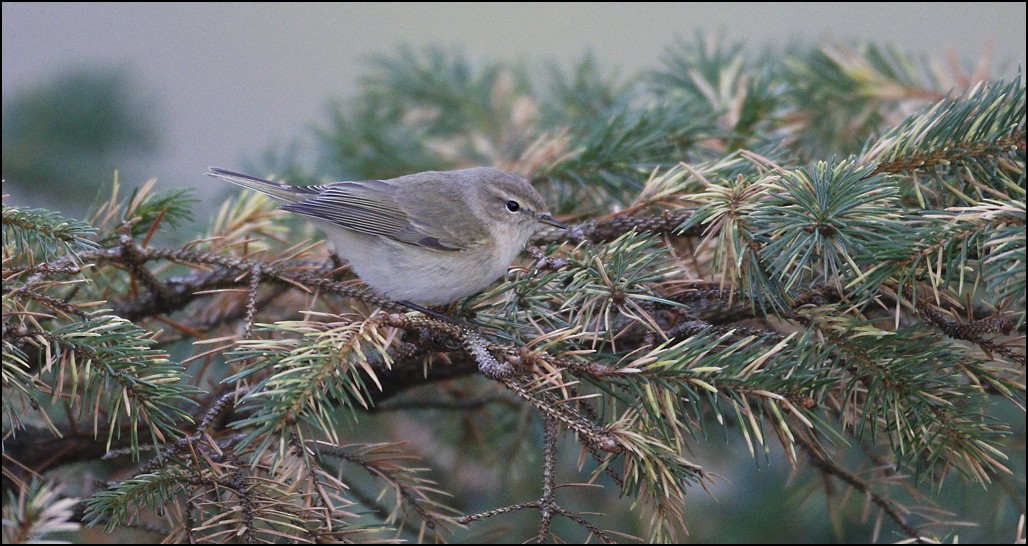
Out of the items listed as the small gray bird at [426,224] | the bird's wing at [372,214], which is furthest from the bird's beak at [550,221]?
the bird's wing at [372,214]

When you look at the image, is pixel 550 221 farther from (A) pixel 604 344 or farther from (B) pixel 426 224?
(A) pixel 604 344

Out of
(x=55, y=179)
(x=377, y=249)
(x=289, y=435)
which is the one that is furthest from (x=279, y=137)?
(x=289, y=435)

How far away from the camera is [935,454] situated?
1183 mm

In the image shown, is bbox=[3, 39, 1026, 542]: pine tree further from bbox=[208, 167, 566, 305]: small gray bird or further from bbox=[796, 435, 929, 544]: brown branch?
bbox=[208, 167, 566, 305]: small gray bird

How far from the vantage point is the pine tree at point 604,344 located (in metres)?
1.17

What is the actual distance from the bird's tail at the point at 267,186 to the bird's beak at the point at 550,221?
2.07ft

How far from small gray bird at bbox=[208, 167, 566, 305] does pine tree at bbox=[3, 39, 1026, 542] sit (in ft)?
0.36

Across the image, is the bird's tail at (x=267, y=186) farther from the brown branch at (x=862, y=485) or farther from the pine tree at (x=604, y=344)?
the brown branch at (x=862, y=485)

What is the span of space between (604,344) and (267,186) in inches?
42.3

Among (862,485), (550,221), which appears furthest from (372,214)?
(862,485)

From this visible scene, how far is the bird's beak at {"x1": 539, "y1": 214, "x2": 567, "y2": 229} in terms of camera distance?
190 centimetres

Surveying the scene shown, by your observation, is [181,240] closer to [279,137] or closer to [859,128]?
[279,137]

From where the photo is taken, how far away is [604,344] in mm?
1415

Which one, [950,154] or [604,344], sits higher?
[950,154]
